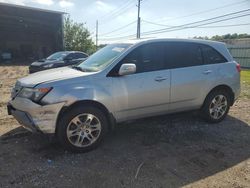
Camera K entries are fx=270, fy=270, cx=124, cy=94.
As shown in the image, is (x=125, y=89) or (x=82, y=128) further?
(x=125, y=89)

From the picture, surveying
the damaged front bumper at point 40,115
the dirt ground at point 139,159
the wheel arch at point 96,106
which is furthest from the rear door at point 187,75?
the damaged front bumper at point 40,115

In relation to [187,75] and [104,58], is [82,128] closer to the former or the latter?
[104,58]

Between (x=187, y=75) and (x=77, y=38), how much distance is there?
31362 millimetres

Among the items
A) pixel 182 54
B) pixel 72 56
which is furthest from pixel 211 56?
pixel 72 56

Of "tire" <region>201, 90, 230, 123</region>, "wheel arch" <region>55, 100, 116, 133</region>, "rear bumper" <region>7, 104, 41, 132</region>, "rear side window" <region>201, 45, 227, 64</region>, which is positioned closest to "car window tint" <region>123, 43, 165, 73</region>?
"wheel arch" <region>55, 100, 116, 133</region>

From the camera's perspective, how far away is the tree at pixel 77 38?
112ft

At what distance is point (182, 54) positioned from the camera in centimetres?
516

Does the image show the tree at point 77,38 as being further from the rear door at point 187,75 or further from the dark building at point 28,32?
the rear door at point 187,75

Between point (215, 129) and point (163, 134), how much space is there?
1.14 meters

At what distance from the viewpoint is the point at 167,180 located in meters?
3.45

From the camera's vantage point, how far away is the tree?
112 ft

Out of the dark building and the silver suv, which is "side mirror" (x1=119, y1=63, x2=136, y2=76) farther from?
the dark building

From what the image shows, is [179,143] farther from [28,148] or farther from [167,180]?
[28,148]

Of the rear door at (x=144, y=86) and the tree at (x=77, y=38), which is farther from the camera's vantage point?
the tree at (x=77, y=38)
